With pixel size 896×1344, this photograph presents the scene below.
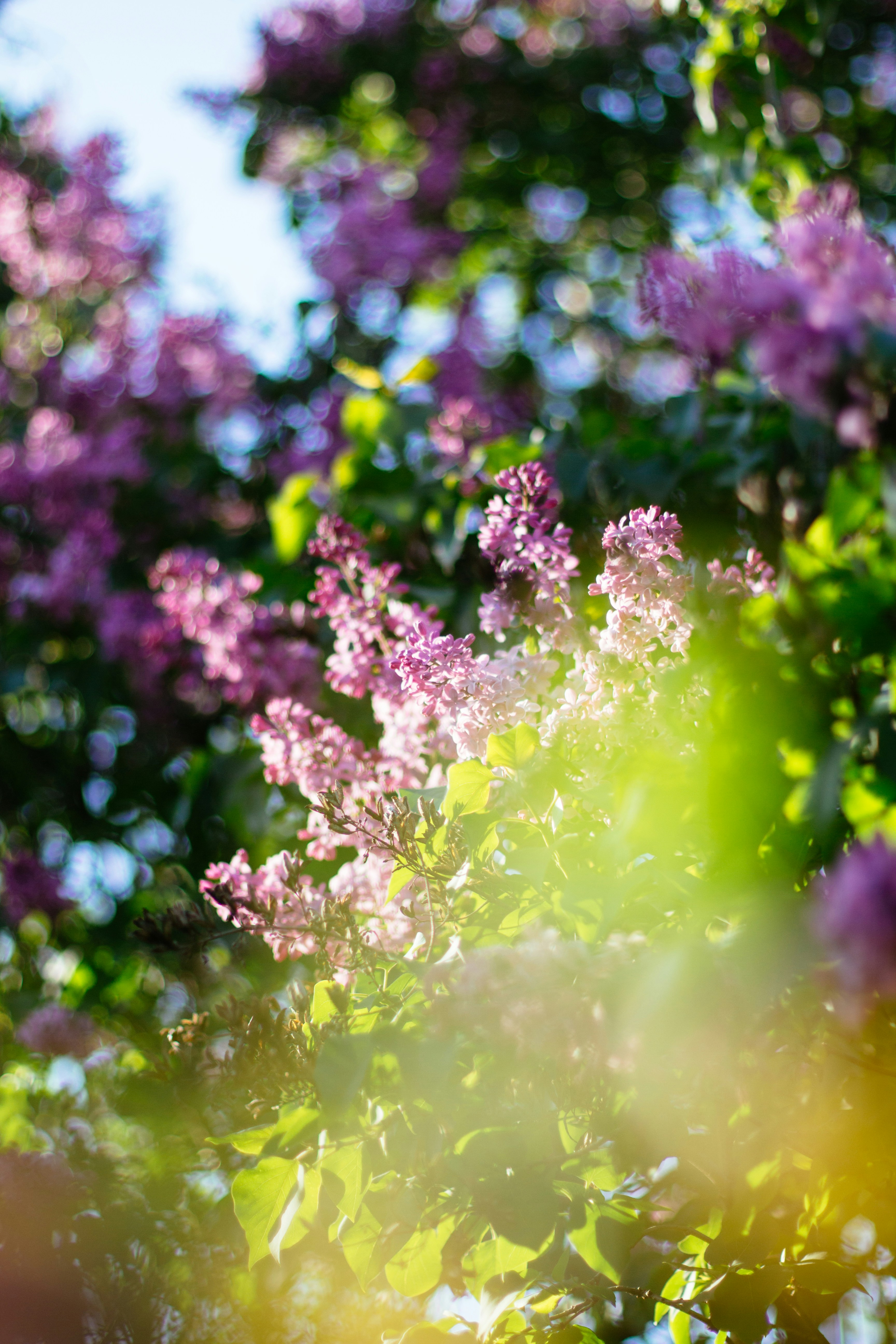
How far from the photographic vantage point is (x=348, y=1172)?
2.93ft

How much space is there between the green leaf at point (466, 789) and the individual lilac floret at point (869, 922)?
50 cm

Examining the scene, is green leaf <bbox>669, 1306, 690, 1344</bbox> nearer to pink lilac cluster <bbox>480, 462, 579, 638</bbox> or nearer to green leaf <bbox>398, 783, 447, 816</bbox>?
green leaf <bbox>398, 783, 447, 816</bbox>

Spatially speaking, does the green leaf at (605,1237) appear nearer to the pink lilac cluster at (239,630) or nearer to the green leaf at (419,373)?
the pink lilac cluster at (239,630)

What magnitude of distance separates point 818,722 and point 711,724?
0.09m

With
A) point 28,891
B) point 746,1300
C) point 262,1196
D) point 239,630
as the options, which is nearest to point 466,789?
point 262,1196

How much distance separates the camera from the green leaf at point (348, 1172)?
2.92 ft

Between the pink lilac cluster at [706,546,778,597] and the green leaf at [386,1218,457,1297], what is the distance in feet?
2.54

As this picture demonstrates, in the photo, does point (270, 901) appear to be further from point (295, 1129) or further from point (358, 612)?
point (358, 612)

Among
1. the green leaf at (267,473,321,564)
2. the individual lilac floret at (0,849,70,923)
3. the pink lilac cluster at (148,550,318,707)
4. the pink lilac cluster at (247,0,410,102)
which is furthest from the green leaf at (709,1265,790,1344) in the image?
the pink lilac cluster at (247,0,410,102)

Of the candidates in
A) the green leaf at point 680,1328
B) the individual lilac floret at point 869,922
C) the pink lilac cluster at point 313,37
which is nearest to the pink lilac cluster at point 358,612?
the individual lilac floret at point 869,922

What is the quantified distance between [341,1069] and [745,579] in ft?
2.42

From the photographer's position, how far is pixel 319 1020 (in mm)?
964

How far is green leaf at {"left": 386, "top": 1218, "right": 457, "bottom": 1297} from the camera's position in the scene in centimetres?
100

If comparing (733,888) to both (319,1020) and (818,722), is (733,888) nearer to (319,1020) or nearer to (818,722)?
(818,722)
